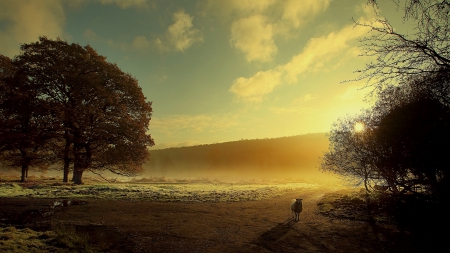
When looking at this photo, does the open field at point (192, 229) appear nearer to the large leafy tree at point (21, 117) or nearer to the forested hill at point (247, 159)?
the large leafy tree at point (21, 117)

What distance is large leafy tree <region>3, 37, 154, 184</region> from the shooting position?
99.8 feet

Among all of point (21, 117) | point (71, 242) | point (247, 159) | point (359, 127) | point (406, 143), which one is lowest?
point (71, 242)

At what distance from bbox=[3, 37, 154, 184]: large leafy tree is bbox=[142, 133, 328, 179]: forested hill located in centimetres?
8937

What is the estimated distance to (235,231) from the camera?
42.6ft

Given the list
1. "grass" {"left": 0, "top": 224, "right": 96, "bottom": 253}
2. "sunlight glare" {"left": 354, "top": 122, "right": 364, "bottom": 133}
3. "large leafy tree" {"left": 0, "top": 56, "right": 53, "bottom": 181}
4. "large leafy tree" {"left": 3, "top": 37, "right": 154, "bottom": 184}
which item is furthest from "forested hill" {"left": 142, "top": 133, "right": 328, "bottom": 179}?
"grass" {"left": 0, "top": 224, "right": 96, "bottom": 253}

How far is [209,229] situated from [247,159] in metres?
149

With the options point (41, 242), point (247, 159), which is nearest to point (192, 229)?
point (41, 242)

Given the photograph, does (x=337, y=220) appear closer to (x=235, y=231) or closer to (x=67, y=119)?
(x=235, y=231)

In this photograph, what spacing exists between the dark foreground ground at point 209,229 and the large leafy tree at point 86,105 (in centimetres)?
1403

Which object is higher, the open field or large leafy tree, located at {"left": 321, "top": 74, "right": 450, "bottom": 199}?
large leafy tree, located at {"left": 321, "top": 74, "right": 450, "bottom": 199}

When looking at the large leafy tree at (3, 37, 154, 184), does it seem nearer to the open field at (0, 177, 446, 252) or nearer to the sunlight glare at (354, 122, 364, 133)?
the open field at (0, 177, 446, 252)

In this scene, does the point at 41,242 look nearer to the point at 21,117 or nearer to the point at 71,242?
the point at 71,242

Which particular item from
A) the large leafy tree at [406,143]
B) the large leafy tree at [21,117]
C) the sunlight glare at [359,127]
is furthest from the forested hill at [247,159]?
the large leafy tree at [406,143]

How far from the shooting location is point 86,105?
31719mm
